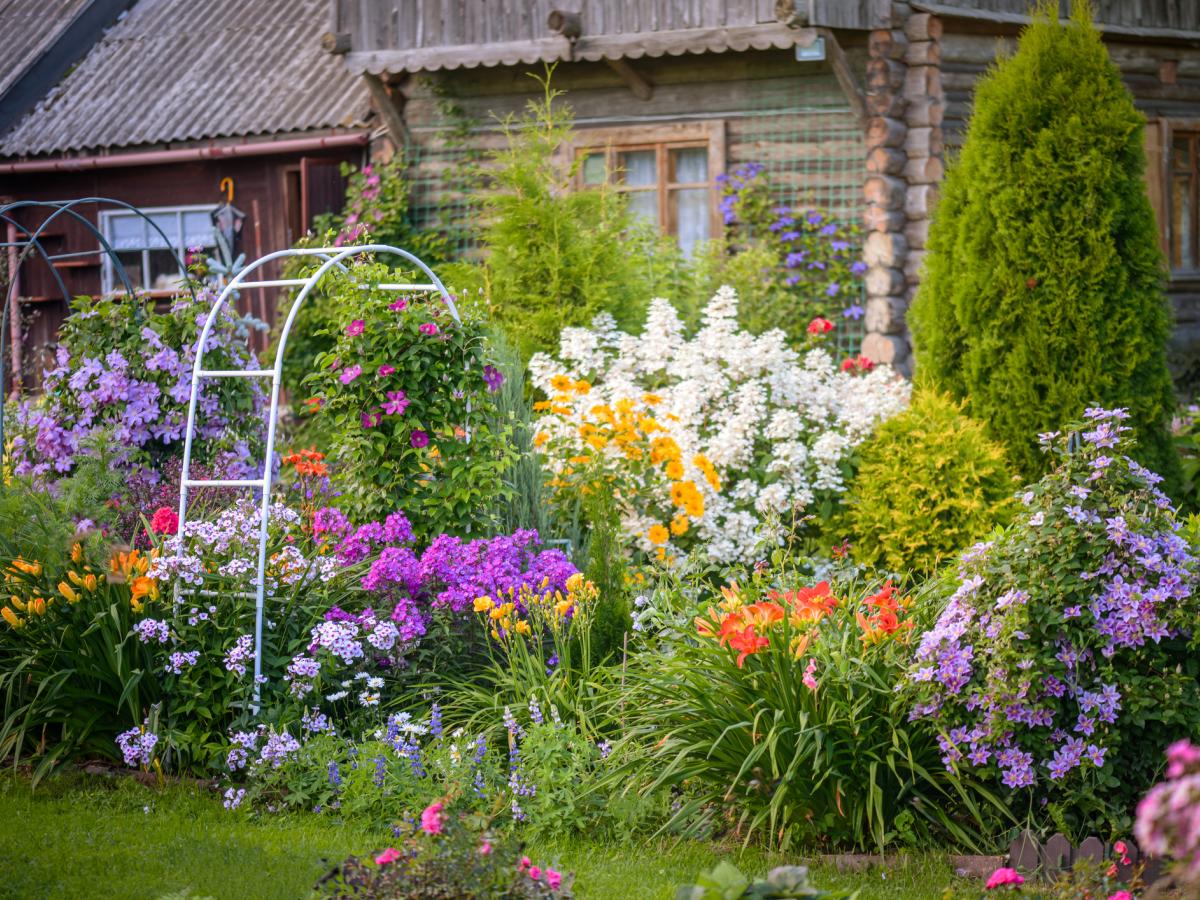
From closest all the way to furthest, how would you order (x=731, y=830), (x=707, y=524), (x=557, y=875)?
(x=557, y=875) → (x=731, y=830) → (x=707, y=524)

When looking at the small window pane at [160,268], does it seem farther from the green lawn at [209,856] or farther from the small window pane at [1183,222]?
the green lawn at [209,856]

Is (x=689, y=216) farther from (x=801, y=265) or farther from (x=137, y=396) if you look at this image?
(x=137, y=396)

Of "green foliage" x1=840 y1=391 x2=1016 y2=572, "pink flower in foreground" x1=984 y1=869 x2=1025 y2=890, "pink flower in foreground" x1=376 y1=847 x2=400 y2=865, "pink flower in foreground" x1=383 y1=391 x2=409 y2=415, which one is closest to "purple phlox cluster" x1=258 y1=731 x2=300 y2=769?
"pink flower in foreground" x1=383 y1=391 x2=409 y2=415

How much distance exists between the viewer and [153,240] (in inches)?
575

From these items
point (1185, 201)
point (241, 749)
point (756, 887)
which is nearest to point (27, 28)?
point (1185, 201)

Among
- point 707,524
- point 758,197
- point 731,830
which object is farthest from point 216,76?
point 731,830

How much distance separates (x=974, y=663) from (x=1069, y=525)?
19.1 inches

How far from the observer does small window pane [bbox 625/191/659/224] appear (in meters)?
11.8

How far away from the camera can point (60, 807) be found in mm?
4855

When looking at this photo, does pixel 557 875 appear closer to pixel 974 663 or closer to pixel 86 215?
pixel 974 663

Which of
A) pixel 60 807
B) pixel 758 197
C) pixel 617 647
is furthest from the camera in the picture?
pixel 758 197

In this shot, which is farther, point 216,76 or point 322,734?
point 216,76

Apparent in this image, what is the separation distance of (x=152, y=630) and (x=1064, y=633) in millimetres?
3026

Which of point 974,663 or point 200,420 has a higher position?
point 200,420
